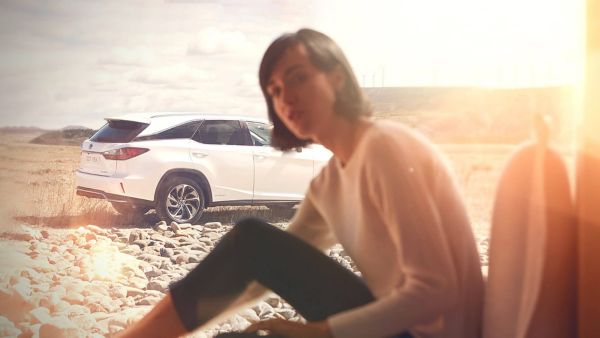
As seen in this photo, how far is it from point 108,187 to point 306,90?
5.79ft

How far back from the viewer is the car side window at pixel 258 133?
2.81m

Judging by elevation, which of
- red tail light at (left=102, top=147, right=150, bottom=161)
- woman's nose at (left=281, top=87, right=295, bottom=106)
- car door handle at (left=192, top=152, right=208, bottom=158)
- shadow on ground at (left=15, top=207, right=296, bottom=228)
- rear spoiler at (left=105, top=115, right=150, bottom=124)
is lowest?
shadow on ground at (left=15, top=207, right=296, bottom=228)

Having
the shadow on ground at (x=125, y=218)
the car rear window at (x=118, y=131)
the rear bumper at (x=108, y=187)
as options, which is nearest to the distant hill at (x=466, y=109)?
the shadow on ground at (x=125, y=218)

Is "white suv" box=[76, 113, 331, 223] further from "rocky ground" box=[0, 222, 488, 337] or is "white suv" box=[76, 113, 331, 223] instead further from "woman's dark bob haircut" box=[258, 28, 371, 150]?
"woman's dark bob haircut" box=[258, 28, 371, 150]

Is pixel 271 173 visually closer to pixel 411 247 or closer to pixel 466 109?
pixel 466 109

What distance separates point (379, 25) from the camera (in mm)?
2014

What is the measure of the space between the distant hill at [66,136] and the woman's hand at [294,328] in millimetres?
1638

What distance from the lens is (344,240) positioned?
138 centimetres

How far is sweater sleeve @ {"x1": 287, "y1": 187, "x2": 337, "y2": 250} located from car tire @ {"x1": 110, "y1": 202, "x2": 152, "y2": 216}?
1.63 metres

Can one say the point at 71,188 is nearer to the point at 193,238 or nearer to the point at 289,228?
the point at 193,238

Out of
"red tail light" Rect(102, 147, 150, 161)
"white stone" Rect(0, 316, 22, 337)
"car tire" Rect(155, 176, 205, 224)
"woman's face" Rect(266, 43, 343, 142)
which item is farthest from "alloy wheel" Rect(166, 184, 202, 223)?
"woman's face" Rect(266, 43, 343, 142)

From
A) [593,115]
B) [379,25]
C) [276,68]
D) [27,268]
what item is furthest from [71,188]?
[593,115]

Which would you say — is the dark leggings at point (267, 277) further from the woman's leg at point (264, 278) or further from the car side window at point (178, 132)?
the car side window at point (178, 132)

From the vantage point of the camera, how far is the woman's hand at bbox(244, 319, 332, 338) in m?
1.23
